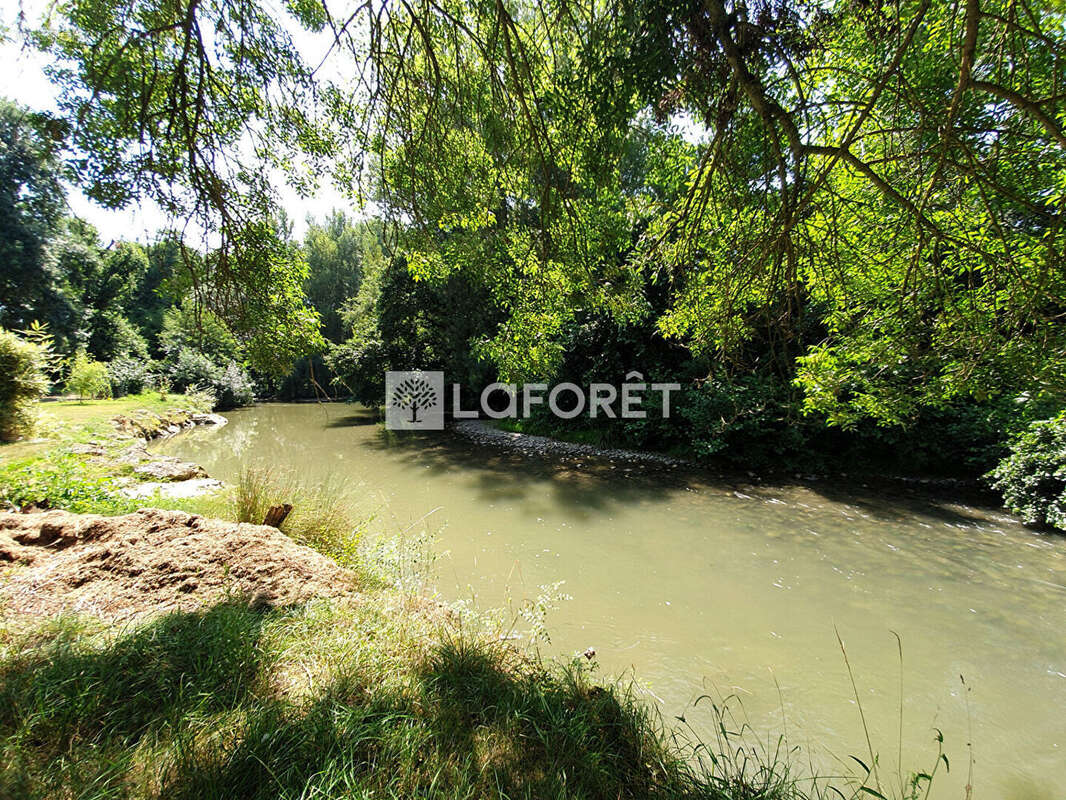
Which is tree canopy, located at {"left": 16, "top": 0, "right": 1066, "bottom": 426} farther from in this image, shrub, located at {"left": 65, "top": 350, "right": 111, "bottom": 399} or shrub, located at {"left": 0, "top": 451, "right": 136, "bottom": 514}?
shrub, located at {"left": 65, "top": 350, "right": 111, "bottom": 399}

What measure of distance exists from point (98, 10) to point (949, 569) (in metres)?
9.21

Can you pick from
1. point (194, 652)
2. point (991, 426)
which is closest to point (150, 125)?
point (194, 652)


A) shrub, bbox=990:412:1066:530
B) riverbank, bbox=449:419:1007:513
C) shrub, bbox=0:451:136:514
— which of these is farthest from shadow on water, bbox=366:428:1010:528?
shrub, bbox=0:451:136:514

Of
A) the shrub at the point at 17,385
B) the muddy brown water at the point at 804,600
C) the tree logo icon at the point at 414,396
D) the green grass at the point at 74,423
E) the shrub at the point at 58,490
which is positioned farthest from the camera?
the tree logo icon at the point at 414,396

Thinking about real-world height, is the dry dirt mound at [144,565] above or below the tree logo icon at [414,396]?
below

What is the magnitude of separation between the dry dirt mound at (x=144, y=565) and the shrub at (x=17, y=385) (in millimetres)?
A: 5741

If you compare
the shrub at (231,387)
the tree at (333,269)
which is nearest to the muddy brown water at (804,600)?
the shrub at (231,387)

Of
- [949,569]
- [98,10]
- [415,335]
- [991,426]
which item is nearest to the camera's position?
[98,10]

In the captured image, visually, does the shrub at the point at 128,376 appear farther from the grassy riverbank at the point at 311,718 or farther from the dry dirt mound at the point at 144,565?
the grassy riverbank at the point at 311,718

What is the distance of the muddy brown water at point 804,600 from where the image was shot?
2.60 meters

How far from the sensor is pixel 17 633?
6.15 feet

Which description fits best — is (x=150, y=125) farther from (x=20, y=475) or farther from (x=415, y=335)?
(x=415, y=335)

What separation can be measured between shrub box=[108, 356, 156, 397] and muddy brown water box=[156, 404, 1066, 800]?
15444 mm

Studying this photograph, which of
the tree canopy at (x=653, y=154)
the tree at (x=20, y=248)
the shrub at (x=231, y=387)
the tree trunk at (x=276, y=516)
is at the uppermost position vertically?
the tree at (x=20, y=248)
